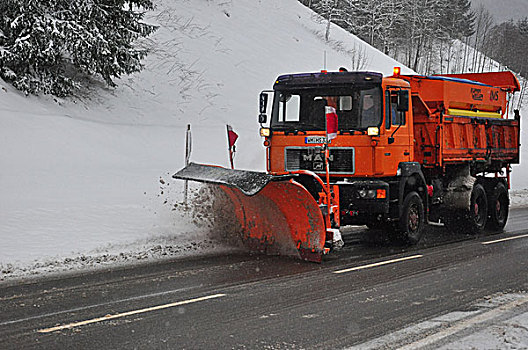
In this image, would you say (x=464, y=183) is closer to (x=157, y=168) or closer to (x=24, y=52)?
(x=157, y=168)

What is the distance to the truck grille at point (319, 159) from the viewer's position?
34.0 ft

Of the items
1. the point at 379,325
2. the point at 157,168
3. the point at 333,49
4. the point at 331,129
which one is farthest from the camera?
the point at 333,49

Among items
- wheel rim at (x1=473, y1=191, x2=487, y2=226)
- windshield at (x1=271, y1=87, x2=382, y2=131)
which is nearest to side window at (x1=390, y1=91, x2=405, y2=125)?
windshield at (x1=271, y1=87, x2=382, y2=131)

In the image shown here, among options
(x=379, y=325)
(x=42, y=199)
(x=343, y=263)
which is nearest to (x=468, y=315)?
(x=379, y=325)

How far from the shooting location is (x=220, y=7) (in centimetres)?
4262

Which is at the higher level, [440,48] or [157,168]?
[440,48]

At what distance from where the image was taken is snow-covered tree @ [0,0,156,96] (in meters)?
18.4

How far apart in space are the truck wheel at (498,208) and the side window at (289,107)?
5310 mm

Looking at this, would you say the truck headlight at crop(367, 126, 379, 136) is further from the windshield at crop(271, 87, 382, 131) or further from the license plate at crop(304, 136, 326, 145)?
the license plate at crop(304, 136, 326, 145)

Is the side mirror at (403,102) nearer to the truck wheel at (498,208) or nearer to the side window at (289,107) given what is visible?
the side window at (289,107)

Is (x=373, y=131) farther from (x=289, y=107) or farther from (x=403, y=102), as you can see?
(x=289, y=107)

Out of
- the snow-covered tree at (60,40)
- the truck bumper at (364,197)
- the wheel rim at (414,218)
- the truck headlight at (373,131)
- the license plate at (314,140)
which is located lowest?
the wheel rim at (414,218)

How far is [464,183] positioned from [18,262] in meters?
8.25

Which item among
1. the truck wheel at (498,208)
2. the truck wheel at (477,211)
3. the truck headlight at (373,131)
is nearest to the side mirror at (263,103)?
the truck headlight at (373,131)
